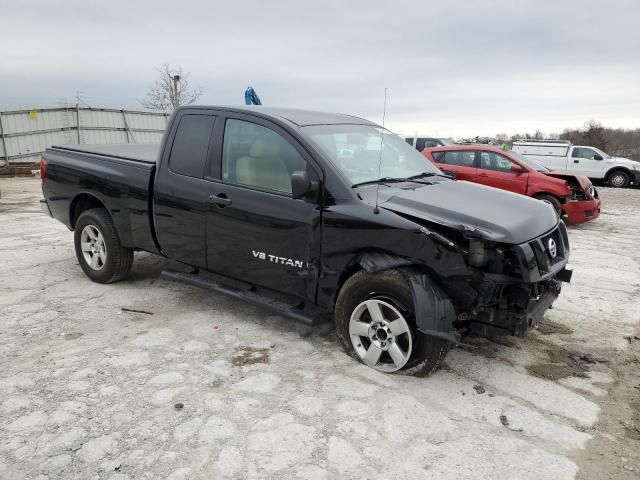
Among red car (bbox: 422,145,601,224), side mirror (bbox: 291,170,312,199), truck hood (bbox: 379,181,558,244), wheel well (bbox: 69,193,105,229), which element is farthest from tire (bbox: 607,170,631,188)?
wheel well (bbox: 69,193,105,229)

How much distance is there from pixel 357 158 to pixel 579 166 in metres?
18.5

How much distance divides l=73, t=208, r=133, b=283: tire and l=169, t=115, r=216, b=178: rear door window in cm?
112

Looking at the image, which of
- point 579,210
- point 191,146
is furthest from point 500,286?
point 579,210

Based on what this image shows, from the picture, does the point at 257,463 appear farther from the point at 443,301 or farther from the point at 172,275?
the point at 172,275

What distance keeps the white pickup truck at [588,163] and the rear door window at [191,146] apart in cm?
1720

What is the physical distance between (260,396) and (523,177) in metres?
8.68

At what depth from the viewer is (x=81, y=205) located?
5441 millimetres

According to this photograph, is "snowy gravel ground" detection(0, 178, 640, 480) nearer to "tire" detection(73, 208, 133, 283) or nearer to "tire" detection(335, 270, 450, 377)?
"tire" detection(335, 270, 450, 377)

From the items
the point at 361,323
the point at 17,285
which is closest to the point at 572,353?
the point at 361,323

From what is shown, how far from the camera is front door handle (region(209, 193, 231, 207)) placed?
406 cm

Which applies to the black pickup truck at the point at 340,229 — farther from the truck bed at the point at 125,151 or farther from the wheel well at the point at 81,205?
the wheel well at the point at 81,205

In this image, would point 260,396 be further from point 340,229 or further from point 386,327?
point 340,229

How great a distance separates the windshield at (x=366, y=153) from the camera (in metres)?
3.81

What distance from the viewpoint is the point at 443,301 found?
3229 mm
